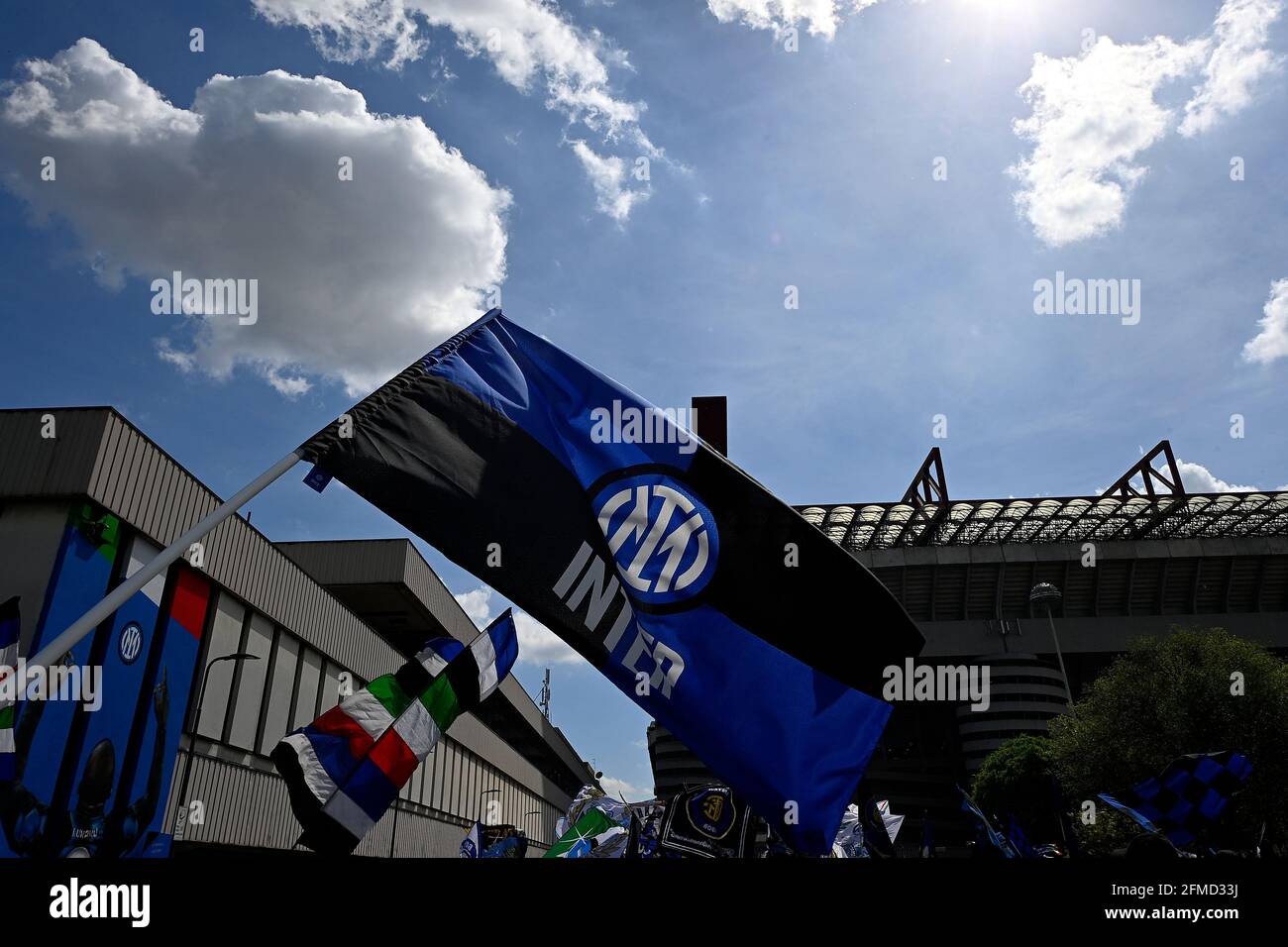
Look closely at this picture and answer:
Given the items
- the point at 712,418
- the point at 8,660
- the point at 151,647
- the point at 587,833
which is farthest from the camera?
the point at 712,418

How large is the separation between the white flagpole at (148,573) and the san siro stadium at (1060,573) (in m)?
68.4

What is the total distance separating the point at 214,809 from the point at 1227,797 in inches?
855

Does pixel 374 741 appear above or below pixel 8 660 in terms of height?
below

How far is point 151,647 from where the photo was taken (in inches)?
749

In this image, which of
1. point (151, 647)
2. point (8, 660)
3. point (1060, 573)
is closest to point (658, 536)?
point (8, 660)

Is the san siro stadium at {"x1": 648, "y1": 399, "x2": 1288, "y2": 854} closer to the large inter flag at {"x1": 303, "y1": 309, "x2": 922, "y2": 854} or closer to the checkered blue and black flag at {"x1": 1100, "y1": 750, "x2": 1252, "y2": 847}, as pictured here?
the checkered blue and black flag at {"x1": 1100, "y1": 750, "x2": 1252, "y2": 847}

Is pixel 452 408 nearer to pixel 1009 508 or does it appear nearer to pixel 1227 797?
pixel 1227 797

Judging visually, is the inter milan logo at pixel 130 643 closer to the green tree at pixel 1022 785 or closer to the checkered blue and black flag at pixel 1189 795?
the checkered blue and black flag at pixel 1189 795

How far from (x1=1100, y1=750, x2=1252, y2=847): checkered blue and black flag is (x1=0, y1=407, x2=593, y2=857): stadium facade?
542 inches

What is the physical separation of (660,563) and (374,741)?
2.65 m

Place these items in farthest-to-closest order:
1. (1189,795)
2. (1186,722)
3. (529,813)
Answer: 1. (529,813)
2. (1186,722)
3. (1189,795)

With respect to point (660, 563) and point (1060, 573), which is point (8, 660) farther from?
point (1060, 573)
